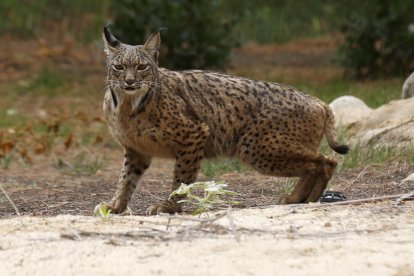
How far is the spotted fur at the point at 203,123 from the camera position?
752cm

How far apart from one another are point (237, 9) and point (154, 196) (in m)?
11.9

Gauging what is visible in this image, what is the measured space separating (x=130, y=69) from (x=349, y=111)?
3.82 metres

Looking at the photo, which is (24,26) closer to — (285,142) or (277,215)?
(285,142)

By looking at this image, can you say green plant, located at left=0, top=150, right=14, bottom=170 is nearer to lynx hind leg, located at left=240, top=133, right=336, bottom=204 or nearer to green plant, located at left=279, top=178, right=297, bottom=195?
green plant, located at left=279, top=178, right=297, bottom=195

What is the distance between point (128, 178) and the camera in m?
7.82

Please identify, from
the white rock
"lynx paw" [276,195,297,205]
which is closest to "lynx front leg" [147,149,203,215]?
"lynx paw" [276,195,297,205]

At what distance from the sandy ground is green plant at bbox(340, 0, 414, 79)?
8650 millimetres

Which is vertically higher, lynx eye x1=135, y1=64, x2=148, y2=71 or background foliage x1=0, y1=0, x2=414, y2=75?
lynx eye x1=135, y1=64, x2=148, y2=71

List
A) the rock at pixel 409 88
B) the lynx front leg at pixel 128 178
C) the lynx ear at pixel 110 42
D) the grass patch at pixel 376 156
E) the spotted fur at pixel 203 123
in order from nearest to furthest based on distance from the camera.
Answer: the spotted fur at pixel 203 123, the lynx ear at pixel 110 42, the lynx front leg at pixel 128 178, the grass patch at pixel 376 156, the rock at pixel 409 88

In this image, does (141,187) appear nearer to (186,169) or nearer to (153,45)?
(186,169)

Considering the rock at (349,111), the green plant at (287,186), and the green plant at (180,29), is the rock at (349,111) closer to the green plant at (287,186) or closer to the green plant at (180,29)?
the green plant at (287,186)

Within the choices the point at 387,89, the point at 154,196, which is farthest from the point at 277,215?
the point at 387,89

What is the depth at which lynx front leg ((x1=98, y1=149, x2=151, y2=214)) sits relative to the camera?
7742mm

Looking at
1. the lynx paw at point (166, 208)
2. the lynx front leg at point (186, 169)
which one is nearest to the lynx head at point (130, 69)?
the lynx front leg at point (186, 169)
